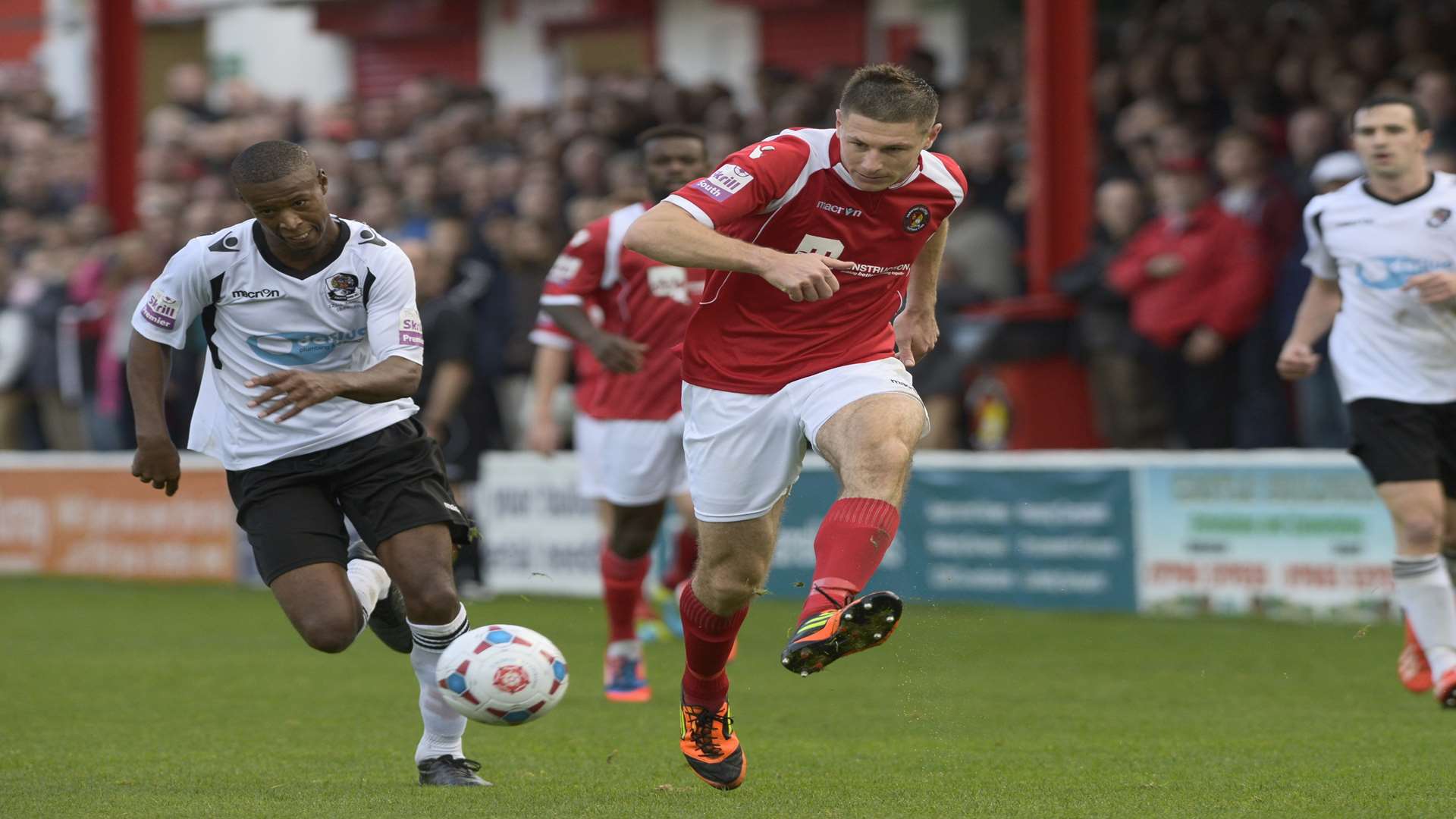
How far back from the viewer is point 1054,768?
691cm

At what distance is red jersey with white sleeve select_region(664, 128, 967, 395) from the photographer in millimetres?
Result: 6441

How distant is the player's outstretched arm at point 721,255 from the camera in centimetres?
586

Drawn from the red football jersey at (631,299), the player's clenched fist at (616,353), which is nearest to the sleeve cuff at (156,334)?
the player's clenched fist at (616,353)

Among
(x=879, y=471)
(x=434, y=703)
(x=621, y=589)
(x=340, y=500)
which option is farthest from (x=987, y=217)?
(x=879, y=471)

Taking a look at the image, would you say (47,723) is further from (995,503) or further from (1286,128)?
(1286,128)

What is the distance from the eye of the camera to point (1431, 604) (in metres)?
8.41

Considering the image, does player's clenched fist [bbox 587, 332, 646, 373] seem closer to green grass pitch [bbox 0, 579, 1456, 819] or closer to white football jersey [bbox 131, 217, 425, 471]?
green grass pitch [bbox 0, 579, 1456, 819]

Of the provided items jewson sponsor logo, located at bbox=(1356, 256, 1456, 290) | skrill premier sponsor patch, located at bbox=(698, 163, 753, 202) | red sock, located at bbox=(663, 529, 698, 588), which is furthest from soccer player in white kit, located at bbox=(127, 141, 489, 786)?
red sock, located at bbox=(663, 529, 698, 588)

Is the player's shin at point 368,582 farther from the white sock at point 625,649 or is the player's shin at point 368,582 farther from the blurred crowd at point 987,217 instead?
the blurred crowd at point 987,217

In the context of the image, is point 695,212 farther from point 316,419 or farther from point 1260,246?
point 1260,246

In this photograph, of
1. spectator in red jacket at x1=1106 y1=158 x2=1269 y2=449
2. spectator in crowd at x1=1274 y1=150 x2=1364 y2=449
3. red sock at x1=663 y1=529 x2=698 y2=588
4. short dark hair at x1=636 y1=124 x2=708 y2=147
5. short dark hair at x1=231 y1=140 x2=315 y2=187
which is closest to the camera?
short dark hair at x1=231 y1=140 x2=315 y2=187

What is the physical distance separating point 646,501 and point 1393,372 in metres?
3.39

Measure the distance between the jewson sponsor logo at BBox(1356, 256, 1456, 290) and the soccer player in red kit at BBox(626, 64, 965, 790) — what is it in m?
2.53

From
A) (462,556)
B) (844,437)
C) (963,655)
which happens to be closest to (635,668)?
(963,655)
